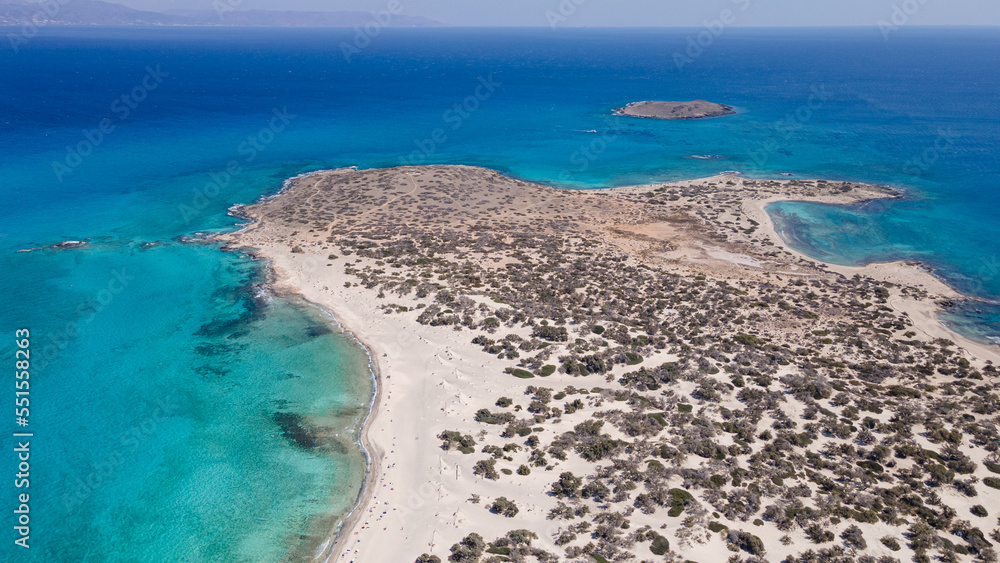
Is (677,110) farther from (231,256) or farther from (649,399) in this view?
(649,399)

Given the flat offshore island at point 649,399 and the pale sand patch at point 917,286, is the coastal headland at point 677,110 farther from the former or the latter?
→ the flat offshore island at point 649,399

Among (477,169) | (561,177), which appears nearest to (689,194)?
(561,177)

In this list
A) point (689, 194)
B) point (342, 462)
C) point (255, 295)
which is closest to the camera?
point (342, 462)

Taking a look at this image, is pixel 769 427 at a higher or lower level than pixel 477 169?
lower

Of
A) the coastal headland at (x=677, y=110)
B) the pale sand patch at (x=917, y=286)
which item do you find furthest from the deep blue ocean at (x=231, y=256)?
the coastal headland at (x=677, y=110)

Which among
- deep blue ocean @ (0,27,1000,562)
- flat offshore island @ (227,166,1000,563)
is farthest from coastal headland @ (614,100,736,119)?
flat offshore island @ (227,166,1000,563)

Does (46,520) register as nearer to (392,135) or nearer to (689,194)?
(689,194)

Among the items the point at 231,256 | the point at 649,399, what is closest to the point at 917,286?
the point at 649,399
